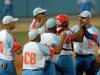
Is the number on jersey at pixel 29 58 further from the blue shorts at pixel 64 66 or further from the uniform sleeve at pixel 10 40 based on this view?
the blue shorts at pixel 64 66

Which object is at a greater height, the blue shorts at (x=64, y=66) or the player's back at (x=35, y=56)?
the player's back at (x=35, y=56)

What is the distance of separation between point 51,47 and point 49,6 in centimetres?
1992

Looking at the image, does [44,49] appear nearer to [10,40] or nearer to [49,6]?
[10,40]

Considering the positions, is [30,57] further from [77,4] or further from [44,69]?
[77,4]

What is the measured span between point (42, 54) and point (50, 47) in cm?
32

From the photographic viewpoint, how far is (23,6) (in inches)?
1133

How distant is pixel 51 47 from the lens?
9.32m

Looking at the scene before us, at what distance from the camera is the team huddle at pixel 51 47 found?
8961mm

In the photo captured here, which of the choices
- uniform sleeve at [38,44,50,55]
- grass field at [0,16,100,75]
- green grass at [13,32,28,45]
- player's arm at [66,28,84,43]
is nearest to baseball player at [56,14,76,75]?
player's arm at [66,28,84,43]

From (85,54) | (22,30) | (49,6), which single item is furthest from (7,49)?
(49,6)

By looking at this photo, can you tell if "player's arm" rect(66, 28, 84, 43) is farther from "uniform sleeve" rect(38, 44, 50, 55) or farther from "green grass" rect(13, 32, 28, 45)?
"green grass" rect(13, 32, 28, 45)

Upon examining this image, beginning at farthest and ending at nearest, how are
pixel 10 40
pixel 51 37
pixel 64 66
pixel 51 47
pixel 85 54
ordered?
1. pixel 85 54
2. pixel 64 66
3. pixel 10 40
4. pixel 51 37
5. pixel 51 47

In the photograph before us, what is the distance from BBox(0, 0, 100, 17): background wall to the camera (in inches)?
1131

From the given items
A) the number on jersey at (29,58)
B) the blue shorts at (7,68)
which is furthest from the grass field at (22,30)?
the number on jersey at (29,58)
